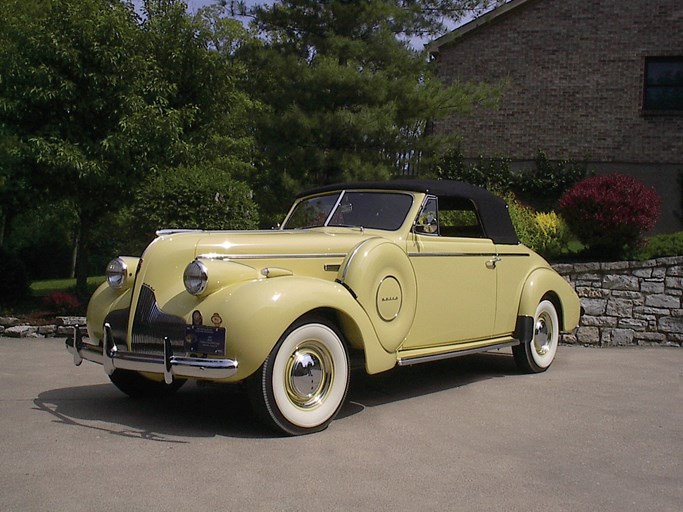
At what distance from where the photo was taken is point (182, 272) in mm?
5461

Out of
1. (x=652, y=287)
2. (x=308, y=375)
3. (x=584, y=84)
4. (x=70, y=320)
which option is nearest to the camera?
(x=308, y=375)

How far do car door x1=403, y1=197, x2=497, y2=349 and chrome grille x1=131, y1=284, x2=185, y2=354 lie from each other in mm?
2037

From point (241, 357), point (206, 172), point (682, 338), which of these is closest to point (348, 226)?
point (241, 357)

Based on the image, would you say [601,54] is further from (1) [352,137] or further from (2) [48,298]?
(2) [48,298]

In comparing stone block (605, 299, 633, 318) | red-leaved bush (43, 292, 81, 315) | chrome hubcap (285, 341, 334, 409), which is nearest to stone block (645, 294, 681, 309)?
stone block (605, 299, 633, 318)

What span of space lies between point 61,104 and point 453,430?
8850 mm

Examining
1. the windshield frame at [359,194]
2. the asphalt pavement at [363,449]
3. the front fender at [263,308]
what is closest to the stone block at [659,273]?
the asphalt pavement at [363,449]

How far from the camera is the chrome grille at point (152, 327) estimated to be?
511 centimetres

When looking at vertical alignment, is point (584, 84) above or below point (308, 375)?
above

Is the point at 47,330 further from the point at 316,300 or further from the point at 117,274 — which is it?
the point at 316,300

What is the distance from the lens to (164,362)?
16.2 feet

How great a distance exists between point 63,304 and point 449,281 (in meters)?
6.56

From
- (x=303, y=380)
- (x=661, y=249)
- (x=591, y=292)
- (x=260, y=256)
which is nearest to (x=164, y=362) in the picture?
(x=303, y=380)

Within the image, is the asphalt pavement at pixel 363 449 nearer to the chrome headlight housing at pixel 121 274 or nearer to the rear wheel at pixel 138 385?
the rear wheel at pixel 138 385
